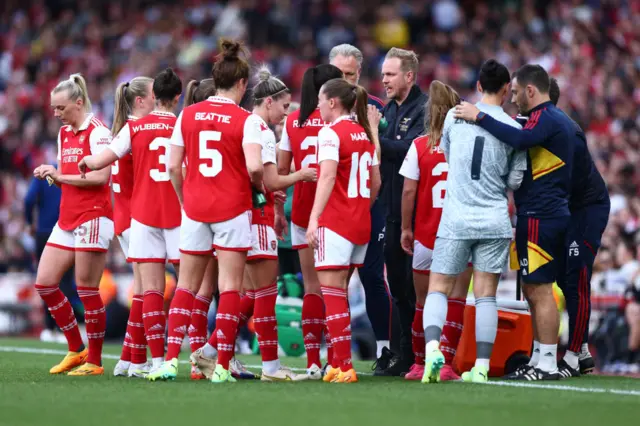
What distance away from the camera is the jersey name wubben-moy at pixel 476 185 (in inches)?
314

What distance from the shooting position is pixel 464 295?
8.47m

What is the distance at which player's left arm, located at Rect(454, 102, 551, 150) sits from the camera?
7.98m

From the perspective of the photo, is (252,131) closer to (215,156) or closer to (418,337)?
(215,156)

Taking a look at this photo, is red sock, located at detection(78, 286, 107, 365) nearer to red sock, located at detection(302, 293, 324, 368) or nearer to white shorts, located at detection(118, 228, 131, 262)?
white shorts, located at detection(118, 228, 131, 262)

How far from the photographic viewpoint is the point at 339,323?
26.0ft

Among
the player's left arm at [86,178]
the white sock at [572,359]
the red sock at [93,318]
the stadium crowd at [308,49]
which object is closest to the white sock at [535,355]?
the white sock at [572,359]

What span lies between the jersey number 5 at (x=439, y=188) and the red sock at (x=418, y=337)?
2.62 ft

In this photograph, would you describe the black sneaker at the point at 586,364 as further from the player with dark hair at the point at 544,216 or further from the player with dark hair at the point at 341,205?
the player with dark hair at the point at 341,205

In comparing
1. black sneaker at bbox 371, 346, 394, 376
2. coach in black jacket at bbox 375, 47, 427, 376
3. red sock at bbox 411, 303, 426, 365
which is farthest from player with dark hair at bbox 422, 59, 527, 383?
black sneaker at bbox 371, 346, 394, 376

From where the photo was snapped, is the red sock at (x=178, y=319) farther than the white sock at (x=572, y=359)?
No

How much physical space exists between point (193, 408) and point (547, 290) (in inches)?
121

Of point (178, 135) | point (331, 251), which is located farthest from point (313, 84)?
point (331, 251)

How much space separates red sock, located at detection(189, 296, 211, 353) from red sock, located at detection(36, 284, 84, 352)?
1.12 metres

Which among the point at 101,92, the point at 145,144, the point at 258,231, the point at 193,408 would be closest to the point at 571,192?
the point at 258,231
